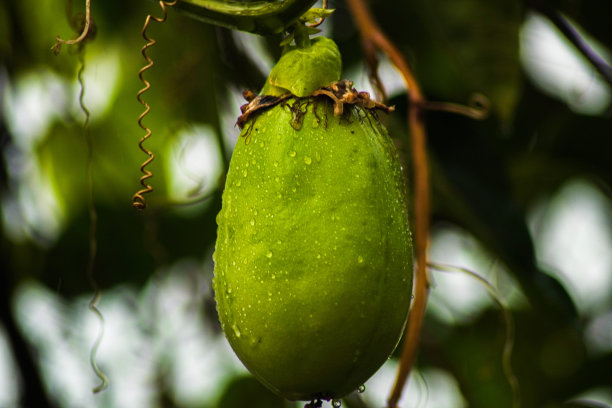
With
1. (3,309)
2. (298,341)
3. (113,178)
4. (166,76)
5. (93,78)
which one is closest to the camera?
(298,341)

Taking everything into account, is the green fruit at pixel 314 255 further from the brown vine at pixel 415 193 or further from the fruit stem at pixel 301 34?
the brown vine at pixel 415 193

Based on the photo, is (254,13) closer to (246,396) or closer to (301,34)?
(301,34)

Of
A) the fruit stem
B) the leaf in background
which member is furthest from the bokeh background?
the fruit stem

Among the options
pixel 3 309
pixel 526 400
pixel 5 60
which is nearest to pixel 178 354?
pixel 3 309

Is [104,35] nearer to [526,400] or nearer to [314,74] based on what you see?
[314,74]

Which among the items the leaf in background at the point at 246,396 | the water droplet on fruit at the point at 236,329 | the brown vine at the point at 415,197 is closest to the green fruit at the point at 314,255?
the water droplet on fruit at the point at 236,329

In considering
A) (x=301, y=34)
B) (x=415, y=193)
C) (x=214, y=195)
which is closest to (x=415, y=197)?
(x=415, y=193)

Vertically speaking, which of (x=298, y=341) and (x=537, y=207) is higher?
(x=298, y=341)
